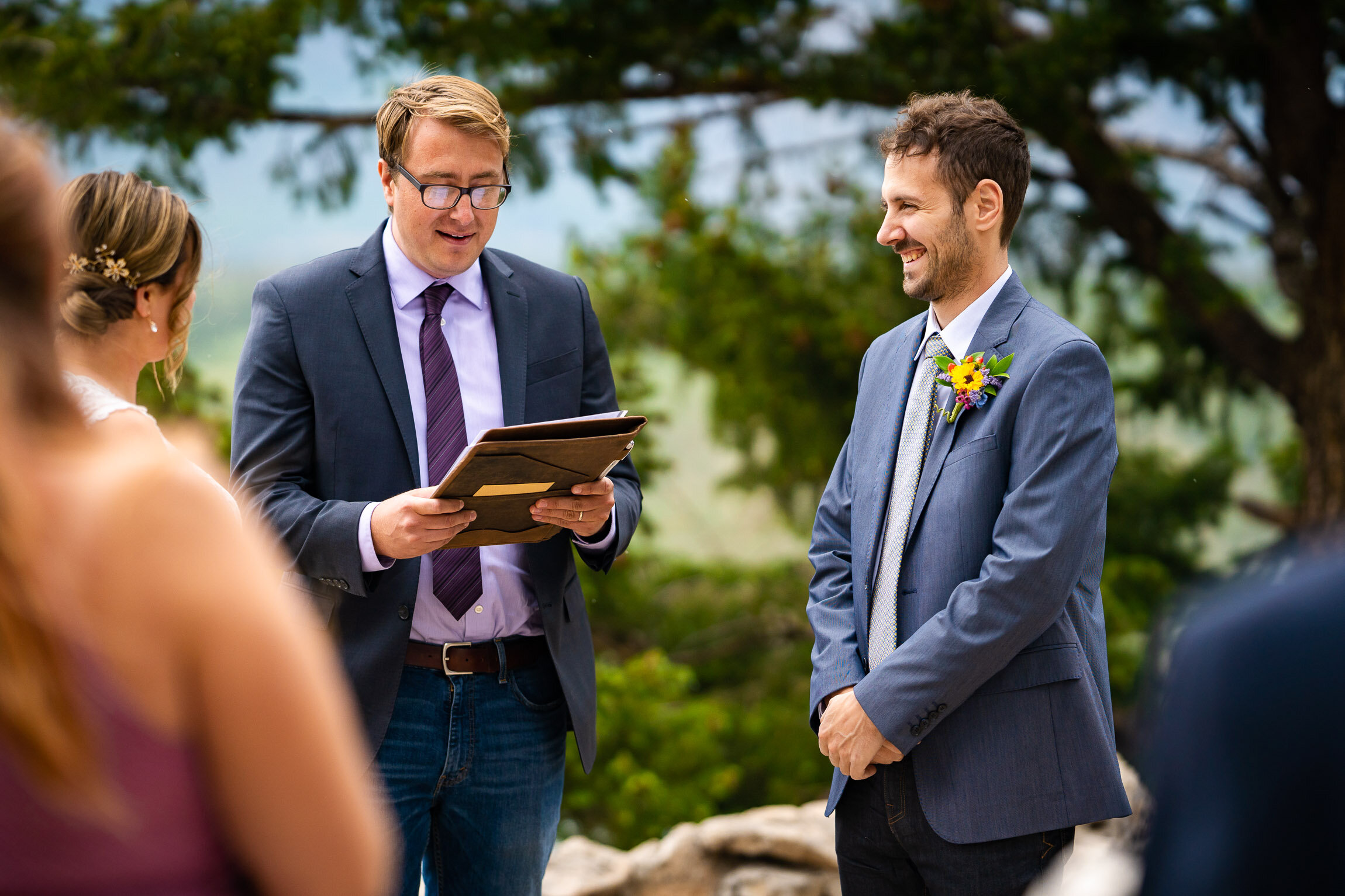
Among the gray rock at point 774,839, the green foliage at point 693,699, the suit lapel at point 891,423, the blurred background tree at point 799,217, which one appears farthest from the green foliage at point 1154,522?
the suit lapel at point 891,423

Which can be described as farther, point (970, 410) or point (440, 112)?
point (440, 112)

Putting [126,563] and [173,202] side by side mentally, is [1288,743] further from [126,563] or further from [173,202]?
[173,202]

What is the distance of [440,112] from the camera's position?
219cm

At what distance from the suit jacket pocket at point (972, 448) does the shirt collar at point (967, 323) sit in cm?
19

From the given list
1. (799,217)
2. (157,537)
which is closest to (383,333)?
(157,537)

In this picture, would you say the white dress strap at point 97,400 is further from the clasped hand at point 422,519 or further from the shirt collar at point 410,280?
the shirt collar at point 410,280

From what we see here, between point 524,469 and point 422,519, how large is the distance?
0.65 ft

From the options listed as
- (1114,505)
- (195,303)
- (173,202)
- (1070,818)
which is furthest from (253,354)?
(1114,505)

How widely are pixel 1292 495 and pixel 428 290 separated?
253 inches

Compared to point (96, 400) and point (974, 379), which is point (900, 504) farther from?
point (96, 400)

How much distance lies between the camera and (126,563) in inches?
30.7

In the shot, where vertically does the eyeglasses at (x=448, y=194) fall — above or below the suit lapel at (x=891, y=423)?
above

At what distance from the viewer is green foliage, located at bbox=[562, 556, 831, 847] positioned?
17.9 feet

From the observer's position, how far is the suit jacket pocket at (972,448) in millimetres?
1993
